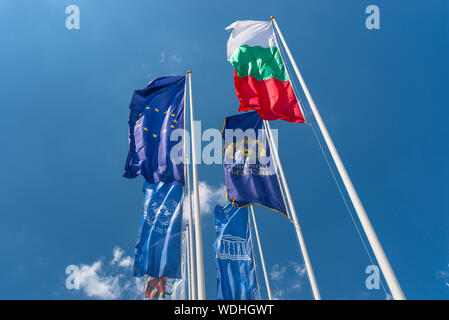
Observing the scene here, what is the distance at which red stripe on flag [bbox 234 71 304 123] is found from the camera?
9.52m

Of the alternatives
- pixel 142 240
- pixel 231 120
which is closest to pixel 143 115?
pixel 231 120

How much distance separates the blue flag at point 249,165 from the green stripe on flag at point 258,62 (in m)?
2.21

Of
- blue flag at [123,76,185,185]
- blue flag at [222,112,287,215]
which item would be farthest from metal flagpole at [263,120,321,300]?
blue flag at [123,76,185,185]

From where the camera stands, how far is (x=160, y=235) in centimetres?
1055

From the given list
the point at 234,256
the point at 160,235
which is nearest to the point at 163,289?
the point at 234,256

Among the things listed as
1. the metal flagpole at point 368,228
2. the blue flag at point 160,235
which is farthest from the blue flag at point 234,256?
the metal flagpole at point 368,228

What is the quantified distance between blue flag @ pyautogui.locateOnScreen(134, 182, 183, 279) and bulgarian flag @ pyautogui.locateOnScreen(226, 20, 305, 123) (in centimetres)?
493

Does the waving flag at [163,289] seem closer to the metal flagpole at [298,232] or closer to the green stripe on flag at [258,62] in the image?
the metal flagpole at [298,232]

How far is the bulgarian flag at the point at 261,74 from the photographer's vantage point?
31.9 ft

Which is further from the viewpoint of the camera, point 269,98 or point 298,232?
point 269,98

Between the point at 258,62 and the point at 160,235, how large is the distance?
26.0 ft

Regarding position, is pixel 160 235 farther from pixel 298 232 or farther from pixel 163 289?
pixel 163 289
